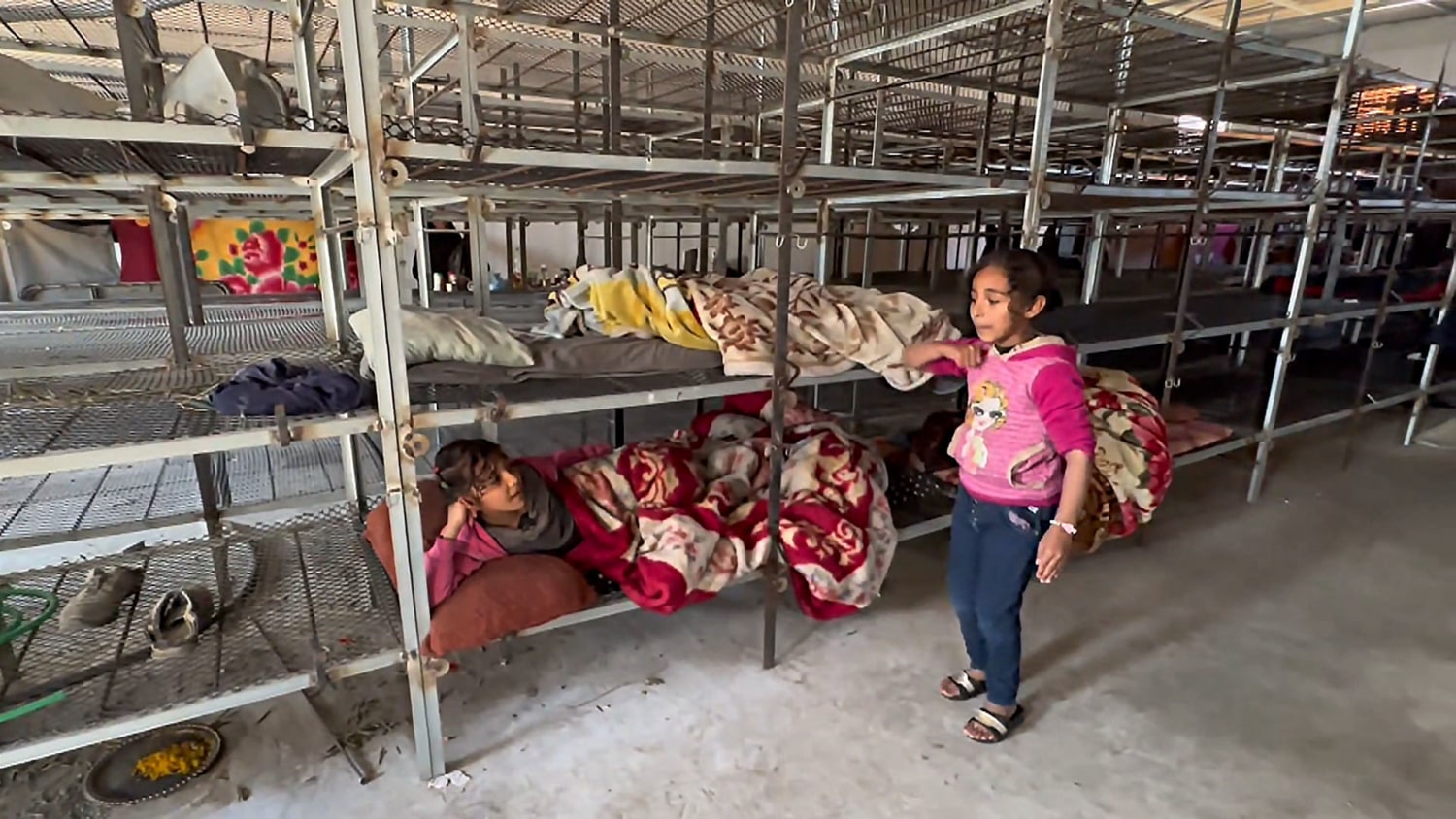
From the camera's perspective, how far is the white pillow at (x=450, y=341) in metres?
1.51

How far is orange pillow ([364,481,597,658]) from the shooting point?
148 cm

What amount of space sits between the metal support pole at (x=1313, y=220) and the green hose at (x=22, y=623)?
3.71 meters

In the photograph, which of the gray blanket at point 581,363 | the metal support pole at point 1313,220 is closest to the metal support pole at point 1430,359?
the metal support pole at point 1313,220

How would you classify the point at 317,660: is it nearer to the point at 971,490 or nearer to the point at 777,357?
the point at 777,357

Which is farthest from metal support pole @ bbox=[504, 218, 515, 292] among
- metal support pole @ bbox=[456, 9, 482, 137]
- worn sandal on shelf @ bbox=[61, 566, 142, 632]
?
worn sandal on shelf @ bbox=[61, 566, 142, 632]

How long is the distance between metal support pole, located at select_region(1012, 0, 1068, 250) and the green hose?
2210 millimetres

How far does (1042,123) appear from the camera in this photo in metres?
1.95

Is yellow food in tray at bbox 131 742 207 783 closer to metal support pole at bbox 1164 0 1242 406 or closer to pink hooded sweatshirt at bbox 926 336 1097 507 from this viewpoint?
pink hooded sweatshirt at bbox 926 336 1097 507

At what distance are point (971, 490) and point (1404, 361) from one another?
4792mm

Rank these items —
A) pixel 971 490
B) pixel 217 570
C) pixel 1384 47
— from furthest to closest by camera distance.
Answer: pixel 1384 47, pixel 217 570, pixel 971 490

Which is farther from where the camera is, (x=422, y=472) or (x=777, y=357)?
(x=422, y=472)

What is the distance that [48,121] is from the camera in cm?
94

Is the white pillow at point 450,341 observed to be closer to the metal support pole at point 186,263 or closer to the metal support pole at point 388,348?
the metal support pole at point 388,348

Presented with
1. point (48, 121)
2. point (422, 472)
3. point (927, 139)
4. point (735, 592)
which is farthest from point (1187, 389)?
point (48, 121)
